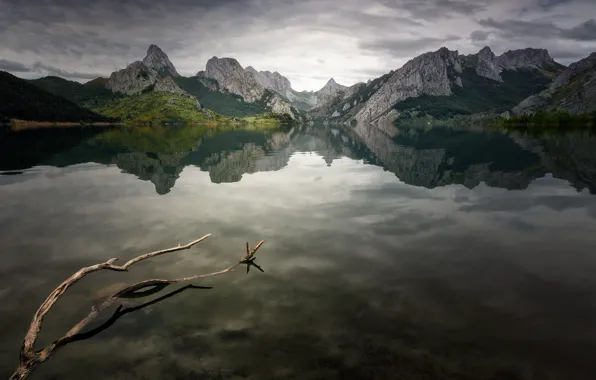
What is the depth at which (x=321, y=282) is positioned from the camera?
16203 mm

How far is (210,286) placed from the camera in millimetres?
16109

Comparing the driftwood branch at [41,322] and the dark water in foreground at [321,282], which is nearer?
the driftwood branch at [41,322]

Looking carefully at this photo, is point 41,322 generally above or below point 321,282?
above

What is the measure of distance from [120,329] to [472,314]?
549 inches

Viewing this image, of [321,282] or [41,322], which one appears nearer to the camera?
[41,322]

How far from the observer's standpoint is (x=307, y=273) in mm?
17172

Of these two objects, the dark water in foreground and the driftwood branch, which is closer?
the driftwood branch

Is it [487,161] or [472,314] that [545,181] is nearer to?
[487,161]

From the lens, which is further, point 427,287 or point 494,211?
point 494,211

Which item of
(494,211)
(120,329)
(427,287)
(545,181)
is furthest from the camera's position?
(545,181)

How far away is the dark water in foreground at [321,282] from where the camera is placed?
11078mm

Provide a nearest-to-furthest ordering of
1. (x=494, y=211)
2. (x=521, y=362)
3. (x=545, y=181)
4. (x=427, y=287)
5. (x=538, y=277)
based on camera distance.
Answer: (x=521, y=362)
(x=427, y=287)
(x=538, y=277)
(x=494, y=211)
(x=545, y=181)

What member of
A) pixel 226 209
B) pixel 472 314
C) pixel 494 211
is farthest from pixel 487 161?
pixel 472 314

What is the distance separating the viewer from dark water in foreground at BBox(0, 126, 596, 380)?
1108 cm
